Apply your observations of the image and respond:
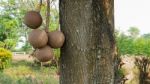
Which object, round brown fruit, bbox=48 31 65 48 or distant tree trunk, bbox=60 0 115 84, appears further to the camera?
distant tree trunk, bbox=60 0 115 84

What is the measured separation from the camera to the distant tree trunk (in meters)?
2.31

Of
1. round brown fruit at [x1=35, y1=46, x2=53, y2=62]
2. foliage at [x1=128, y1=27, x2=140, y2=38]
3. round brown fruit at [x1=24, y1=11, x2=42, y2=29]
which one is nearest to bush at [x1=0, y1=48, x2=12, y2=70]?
foliage at [x1=128, y1=27, x2=140, y2=38]

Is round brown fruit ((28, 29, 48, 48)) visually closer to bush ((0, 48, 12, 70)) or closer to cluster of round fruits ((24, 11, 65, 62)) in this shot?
cluster of round fruits ((24, 11, 65, 62))

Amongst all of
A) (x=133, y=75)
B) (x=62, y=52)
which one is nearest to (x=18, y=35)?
(x=133, y=75)

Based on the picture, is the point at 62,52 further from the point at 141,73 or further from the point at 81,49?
the point at 141,73

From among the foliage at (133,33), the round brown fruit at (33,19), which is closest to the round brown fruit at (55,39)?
the round brown fruit at (33,19)

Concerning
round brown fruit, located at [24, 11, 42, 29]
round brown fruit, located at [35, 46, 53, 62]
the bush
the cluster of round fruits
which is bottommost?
the bush

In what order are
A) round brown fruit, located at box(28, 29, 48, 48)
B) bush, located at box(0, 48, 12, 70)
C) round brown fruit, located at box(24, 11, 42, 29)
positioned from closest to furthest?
round brown fruit, located at box(28, 29, 48, 48) < round brown fruit, located at box(24, 11, 42, 29) < bush, located at box(0, 48, 12, 70)

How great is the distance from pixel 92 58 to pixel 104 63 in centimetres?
7

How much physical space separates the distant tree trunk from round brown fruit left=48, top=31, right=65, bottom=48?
0.29 ft

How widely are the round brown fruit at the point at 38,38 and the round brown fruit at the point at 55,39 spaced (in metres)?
0.04

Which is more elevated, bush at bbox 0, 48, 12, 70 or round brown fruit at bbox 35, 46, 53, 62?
round brown fruit at bbox 35, 46, 53, 62

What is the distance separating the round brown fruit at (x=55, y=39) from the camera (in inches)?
86.8

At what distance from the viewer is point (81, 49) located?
2.31 metres
